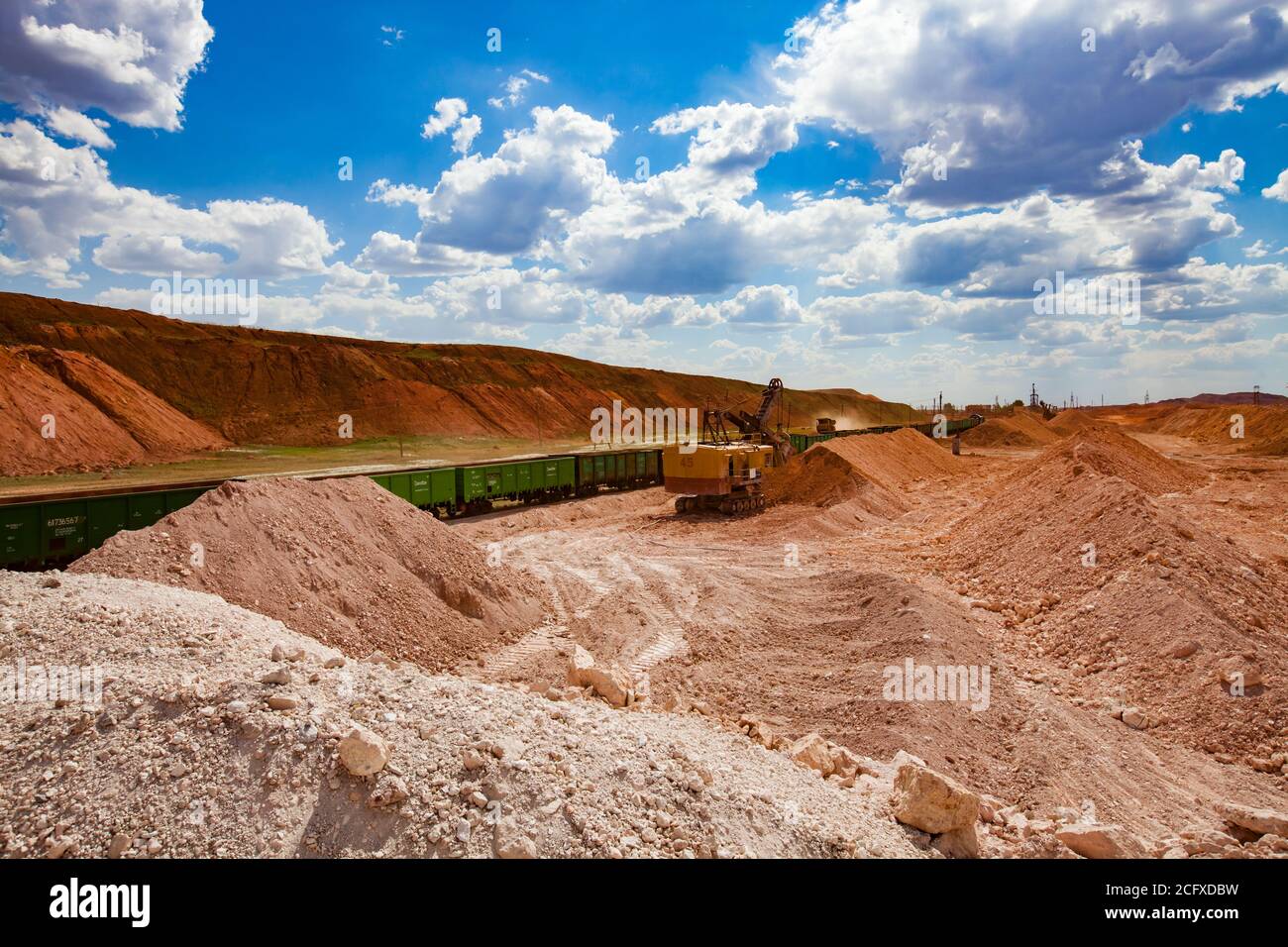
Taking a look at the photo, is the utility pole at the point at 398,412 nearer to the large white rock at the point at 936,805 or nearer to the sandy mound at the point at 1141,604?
the sandy mound at the point at 1141,604

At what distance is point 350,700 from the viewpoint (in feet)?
19.9

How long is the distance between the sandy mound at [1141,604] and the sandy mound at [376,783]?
7.04 metres

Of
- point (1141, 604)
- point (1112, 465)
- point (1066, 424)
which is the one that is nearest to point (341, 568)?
point (1141, 604)

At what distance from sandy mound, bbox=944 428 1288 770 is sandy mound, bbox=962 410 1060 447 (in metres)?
51.1

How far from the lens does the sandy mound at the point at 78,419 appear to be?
36062 mm

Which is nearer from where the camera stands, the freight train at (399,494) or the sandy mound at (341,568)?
the sandy mound at (341,568)

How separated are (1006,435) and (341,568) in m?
67.4

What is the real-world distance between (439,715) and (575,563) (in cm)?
1456

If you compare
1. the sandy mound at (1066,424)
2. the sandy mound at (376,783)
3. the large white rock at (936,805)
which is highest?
the sandy mound at (1066,424)

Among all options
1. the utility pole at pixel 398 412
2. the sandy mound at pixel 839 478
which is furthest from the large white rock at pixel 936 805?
the utility pole at pixel 398 412

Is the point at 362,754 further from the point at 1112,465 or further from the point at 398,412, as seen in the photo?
the point at 398,412

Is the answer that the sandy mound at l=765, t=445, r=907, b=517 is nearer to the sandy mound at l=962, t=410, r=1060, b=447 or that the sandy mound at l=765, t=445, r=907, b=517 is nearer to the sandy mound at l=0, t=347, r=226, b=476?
the sandy mound at l=0, t=347, r=226, b=476

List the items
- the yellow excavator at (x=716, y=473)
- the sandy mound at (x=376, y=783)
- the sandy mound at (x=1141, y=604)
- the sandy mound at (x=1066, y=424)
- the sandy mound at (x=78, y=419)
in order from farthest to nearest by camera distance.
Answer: the sandy mound at (x=1066, y=424) → the sandy mound at (x=78, y=419) → the yellow excavator at (x=716, y=473) → the sandy mound at (x=1141, y=604) → the sandy mound at (x=376, y=783)
